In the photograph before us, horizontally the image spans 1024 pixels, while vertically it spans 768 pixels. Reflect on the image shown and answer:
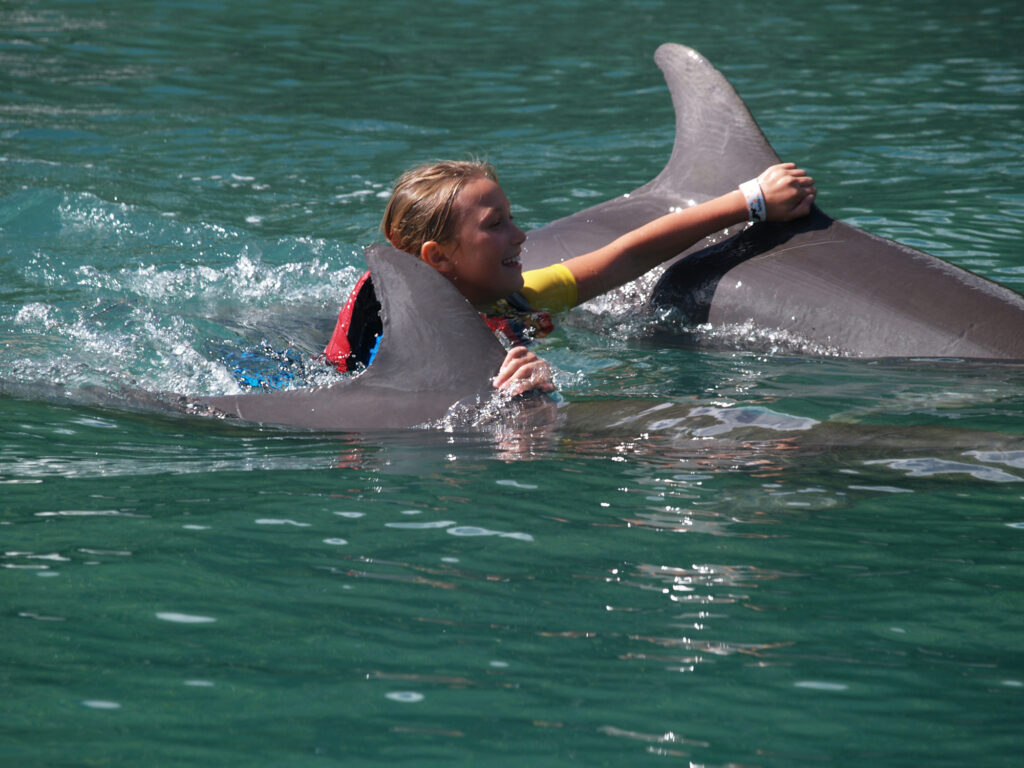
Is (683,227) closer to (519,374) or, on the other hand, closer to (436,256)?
(436,256)

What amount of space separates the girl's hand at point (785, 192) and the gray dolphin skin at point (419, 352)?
1.83 meters

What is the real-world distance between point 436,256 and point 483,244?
0.20 meters

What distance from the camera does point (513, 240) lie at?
16.8 feet

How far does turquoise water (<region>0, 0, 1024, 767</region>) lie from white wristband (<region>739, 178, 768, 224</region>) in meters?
0.62

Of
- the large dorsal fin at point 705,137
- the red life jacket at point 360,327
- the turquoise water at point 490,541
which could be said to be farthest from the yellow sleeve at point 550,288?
the large dorsal fin at point 705,137

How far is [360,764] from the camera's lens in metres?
2.48

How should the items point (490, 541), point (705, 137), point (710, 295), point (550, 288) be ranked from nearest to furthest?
1. point (490, 541)
2. point (550, 288)
3. point (710, 295)
4. point (705, 137)

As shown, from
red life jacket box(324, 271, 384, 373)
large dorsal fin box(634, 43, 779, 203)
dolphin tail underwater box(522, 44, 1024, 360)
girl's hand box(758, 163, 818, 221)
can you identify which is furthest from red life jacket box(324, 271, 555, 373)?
large dorsal fin box(634, 43, 779, 203)

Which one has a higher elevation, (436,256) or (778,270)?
(436,256)

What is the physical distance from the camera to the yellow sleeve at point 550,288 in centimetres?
568

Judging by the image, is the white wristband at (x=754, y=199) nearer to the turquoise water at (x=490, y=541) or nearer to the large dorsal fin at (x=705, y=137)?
the large dorsal fin at (x=705, y=137)

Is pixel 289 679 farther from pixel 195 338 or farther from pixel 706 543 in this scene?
pixel 195 338

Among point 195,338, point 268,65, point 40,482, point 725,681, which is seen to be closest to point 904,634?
point 725,681

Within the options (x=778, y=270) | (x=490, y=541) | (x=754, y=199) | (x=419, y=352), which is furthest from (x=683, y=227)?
(x=490, y=541)
